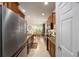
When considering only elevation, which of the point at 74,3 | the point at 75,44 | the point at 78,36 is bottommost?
the point at 75,44

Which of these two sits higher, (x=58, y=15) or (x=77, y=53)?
(x=58, y=15)

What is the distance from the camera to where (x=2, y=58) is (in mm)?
1534

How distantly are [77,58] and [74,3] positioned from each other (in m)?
0.68

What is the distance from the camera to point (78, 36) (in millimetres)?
1411

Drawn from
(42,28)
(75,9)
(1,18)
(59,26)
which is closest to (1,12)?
(1,18)

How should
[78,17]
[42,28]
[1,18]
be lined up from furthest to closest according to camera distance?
1. [42,28]
2. [1,18]
3. [78,17]

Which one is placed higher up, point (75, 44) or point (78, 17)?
point (78, 17)

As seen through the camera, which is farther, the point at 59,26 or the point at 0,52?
the point at 59,26

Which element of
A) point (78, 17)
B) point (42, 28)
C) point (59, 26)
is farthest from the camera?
point (42, 28)

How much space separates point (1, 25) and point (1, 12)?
162mm

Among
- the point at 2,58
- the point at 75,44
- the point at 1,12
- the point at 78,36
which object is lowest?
the point at 2,58

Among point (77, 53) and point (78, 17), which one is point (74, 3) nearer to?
point (78, 17)

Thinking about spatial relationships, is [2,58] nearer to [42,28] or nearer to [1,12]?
[1,12]

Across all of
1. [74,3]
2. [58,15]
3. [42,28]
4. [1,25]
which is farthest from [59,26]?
[42,28]
